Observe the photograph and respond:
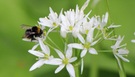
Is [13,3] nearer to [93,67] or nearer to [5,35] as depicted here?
[5,35]

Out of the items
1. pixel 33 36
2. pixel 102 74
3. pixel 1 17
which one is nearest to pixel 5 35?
pixel 1 17

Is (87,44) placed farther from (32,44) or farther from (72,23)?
(32,44)

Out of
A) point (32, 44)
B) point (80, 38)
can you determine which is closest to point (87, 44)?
point (80, 38)

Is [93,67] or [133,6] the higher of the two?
[133,6]

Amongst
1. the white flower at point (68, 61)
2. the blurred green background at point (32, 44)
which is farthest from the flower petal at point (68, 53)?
the blurred green background at point (32, 44)

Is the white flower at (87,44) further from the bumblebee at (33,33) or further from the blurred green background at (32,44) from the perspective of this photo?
the blurred green background at (32,44)

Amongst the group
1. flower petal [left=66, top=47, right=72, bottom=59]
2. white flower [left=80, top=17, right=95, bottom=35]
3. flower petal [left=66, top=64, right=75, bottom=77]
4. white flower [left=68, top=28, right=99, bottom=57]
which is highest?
A: white flower [left=80, top=17, right=95, bottom=35]

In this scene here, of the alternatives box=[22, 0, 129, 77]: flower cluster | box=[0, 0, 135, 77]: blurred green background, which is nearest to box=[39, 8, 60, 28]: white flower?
box=[22, 0, 129, 77]: flower cluster

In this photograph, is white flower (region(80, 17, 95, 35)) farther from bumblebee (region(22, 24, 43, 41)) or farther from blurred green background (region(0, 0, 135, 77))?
blurred green background (region(0, 0, 135, 77))
